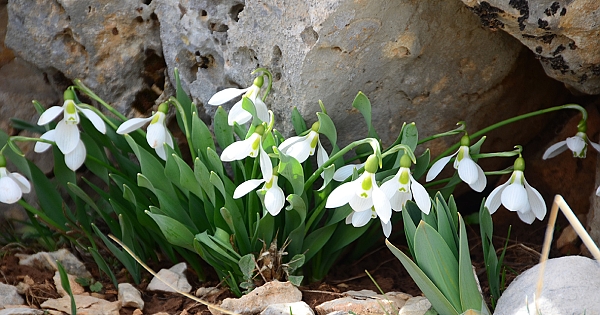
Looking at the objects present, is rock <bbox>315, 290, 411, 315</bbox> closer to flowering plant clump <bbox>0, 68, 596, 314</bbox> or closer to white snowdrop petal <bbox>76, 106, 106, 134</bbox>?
flowering plant clump <bbox>0, 68, 596, 314</bbox>

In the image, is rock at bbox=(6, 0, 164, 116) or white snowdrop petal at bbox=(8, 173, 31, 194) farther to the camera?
rock at bbox=(6, 0, 164, 116)

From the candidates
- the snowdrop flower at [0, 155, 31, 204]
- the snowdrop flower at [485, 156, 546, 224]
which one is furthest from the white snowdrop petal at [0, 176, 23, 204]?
the snowdrop flower at [485, 156, 546, 224]

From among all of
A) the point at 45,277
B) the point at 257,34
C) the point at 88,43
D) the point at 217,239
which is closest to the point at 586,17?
the point at 257,34

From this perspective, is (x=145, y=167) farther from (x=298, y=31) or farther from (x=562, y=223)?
(x=562, y=223)

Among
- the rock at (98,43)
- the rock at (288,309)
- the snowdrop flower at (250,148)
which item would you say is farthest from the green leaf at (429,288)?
the rock at (98,43)

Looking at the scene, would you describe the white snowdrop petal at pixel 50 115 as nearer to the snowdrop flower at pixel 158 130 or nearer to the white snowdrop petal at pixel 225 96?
the snowdrop flower at pixel 158 130
